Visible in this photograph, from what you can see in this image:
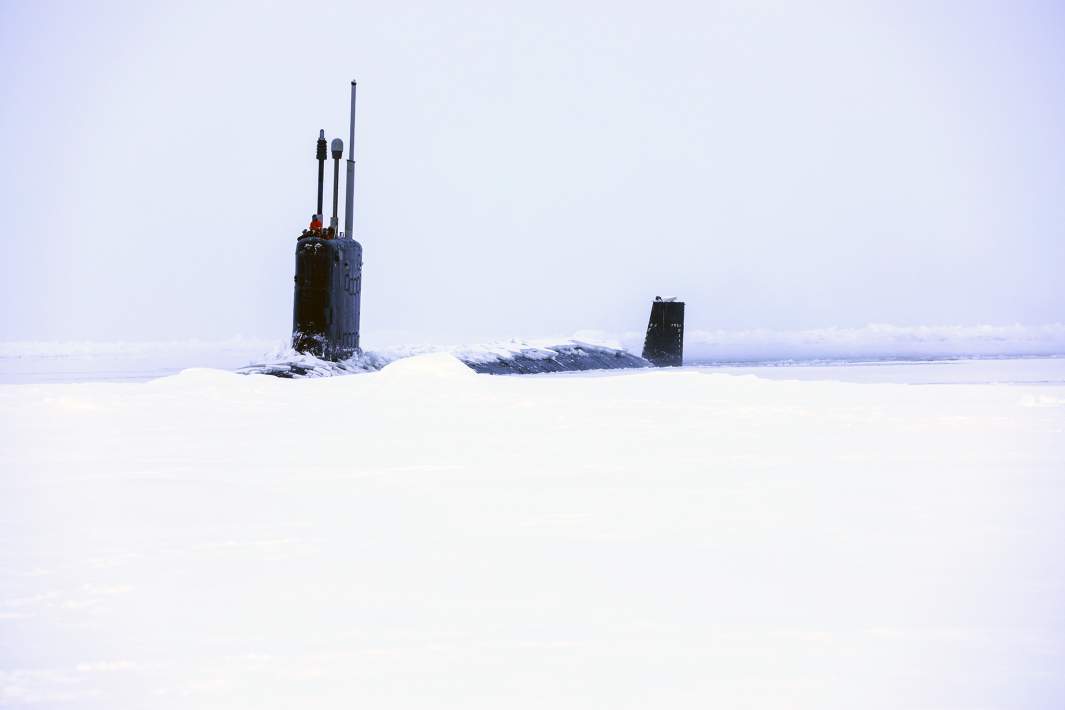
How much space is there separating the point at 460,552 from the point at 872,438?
420cm

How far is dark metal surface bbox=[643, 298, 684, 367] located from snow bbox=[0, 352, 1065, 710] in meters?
23.3

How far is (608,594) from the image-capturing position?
2830mm

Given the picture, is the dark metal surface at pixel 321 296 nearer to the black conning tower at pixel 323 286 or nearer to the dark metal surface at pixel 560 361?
the black conning tower at pixel 323 286

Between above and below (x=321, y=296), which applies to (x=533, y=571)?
below

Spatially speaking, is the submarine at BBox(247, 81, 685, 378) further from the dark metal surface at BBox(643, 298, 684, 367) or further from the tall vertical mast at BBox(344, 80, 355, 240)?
the dark metal surface at BBox(643, 298, 684, 367)

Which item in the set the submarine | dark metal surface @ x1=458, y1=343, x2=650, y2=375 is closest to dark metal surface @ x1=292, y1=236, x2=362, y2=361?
the submarine

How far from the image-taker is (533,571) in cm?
309

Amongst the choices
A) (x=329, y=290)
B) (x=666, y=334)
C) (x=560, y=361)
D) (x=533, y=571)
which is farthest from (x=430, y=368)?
(x=666, y=334)

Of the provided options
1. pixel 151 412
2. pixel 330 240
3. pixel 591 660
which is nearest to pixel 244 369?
pixel 330 240

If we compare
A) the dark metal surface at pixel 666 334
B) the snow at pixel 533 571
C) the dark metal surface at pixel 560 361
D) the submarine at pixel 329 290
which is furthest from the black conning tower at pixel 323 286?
the dark metal surface at pixel 666 334

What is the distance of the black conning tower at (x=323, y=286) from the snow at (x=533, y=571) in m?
9.59

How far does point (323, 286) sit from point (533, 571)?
13695 millimetres

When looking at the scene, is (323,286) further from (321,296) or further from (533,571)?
(533,571)

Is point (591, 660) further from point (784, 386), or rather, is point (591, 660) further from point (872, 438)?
point (784, 386)
